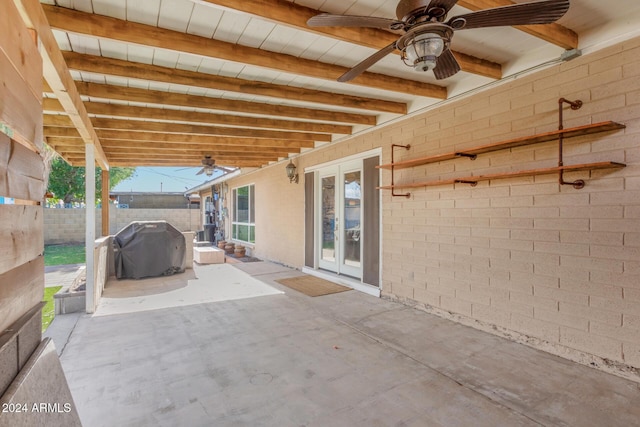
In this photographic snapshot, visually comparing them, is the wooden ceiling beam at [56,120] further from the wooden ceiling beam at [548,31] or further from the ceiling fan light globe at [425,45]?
the wooden ceiling beam at [548,31]

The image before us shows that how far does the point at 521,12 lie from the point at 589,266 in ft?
7.14

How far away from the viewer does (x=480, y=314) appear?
3.54 m

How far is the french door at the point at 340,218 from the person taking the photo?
18.3ft

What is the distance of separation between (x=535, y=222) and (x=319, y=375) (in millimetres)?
2428

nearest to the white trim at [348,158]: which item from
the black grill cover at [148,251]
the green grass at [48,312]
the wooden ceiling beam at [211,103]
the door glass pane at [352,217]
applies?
the door glass pane at [352,217]

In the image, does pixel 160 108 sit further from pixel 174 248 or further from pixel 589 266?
pixel 589 266

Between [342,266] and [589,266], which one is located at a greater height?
[589,266]

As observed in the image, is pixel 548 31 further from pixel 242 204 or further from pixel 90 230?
→ pixel 242 204

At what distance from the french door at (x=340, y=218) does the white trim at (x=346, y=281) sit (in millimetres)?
126

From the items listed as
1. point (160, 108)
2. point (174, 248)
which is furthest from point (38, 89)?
point (174, 248)

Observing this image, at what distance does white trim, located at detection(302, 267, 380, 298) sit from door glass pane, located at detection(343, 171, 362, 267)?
0.30 metres

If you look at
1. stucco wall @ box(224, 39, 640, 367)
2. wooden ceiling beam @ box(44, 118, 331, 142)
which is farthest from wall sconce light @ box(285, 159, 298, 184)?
stucco wall @ box(224, 39, 640, 367)

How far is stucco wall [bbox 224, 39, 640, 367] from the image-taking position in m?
2.54

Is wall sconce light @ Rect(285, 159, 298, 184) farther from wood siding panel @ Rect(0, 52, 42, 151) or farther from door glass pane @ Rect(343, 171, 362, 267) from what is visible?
wood siding panel @ Rect(0, 52, 42, 151)
